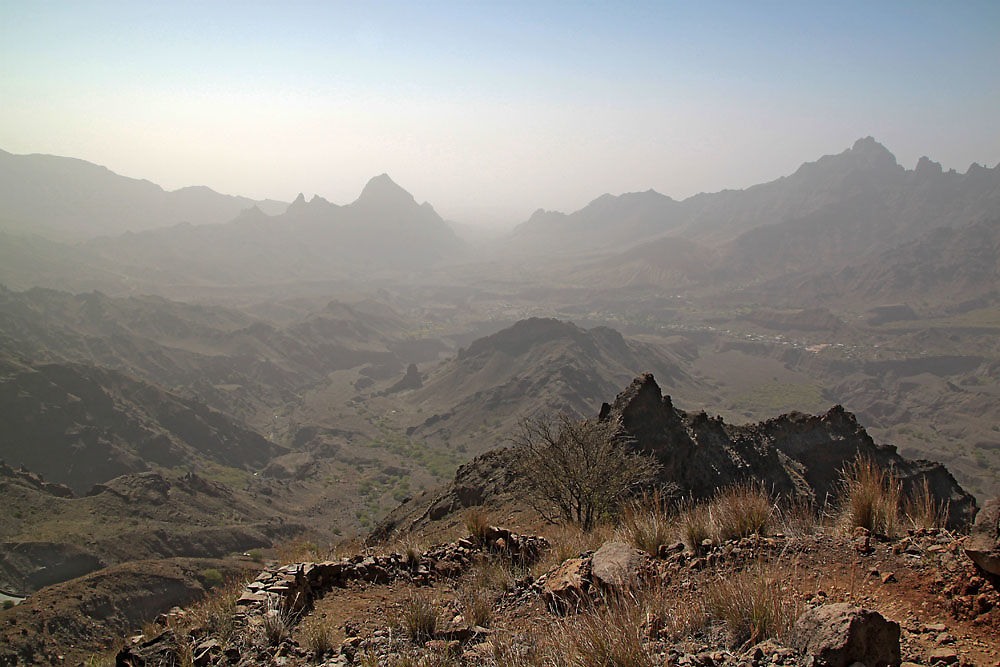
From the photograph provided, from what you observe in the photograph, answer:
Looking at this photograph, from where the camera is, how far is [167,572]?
28.5m

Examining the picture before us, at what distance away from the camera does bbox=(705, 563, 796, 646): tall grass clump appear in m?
4.26

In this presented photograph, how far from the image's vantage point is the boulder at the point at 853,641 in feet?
11.9

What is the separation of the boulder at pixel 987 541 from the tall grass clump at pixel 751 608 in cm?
150

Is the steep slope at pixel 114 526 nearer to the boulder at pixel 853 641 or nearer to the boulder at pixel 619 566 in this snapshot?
the boulder at pixel 619 566

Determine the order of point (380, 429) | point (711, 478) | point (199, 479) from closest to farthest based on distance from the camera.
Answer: point (711, 478) < point (199, 479) < point (380, 429)

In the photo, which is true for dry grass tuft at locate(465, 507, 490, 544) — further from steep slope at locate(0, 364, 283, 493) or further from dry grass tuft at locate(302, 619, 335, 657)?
steep slope at locate(0, 364, 283, 493)

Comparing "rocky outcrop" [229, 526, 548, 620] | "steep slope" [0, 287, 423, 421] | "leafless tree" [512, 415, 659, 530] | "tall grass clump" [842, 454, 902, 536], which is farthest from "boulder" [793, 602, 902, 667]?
"steep slope" [0, 287, 423, 421]

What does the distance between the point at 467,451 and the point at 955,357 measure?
111987mm

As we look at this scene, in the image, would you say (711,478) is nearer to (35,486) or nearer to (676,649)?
(676,649)

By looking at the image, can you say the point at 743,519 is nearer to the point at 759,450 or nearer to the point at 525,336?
the point at 759,450

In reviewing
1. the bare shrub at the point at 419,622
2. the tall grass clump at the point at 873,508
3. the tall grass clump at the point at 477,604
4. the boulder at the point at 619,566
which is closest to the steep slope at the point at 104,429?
the tall grass clump at the point at 477,604

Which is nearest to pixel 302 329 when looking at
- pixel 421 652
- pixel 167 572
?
pixel 167 572

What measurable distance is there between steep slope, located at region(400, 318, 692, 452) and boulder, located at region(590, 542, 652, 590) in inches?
2529

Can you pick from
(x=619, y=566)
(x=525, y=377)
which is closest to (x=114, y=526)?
(x=619, y=566)
